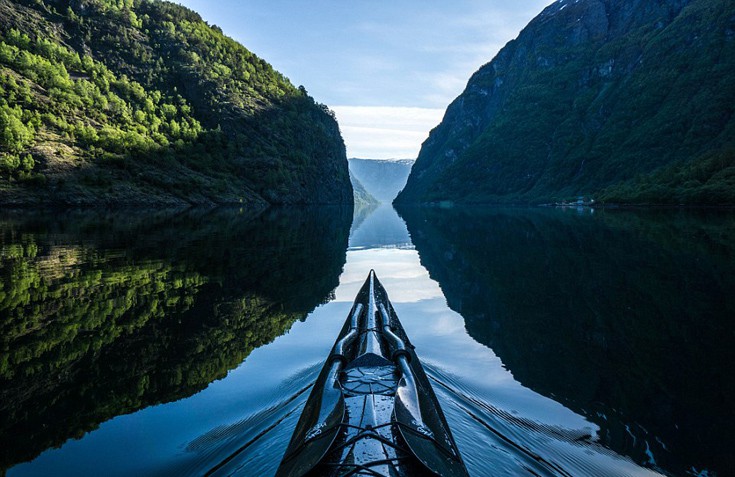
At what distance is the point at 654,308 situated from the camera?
13.1m

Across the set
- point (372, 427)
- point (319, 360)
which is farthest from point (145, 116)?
point (372, 427)

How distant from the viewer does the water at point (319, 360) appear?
5.91m

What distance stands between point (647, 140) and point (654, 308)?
15833cm

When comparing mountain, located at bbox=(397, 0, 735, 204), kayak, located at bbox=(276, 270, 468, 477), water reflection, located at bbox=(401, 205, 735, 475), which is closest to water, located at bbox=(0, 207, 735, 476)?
water reflection, located at bbox=(401, 205, 735, 475)

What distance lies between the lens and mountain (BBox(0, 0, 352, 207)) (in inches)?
2854

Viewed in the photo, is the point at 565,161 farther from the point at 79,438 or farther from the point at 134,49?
the point at 79,438

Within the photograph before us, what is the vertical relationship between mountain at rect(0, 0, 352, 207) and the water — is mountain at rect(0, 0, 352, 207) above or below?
above

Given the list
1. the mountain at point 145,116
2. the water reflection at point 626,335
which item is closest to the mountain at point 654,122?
the water reflection at point 626,335

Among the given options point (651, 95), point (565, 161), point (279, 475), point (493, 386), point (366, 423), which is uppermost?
point (651, 95)

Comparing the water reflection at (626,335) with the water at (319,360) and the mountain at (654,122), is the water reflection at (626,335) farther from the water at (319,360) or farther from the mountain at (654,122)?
the mountain at (654,122)

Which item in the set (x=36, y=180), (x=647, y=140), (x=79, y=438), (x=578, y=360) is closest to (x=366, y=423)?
(x=79, y=438)

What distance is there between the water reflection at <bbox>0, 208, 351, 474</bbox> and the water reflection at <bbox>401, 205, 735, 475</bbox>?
660 centimetres

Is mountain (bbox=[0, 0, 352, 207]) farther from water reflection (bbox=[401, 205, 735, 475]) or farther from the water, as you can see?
water reflection (bbox=[401, 205, 735, 475])

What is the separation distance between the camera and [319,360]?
9797 mm
